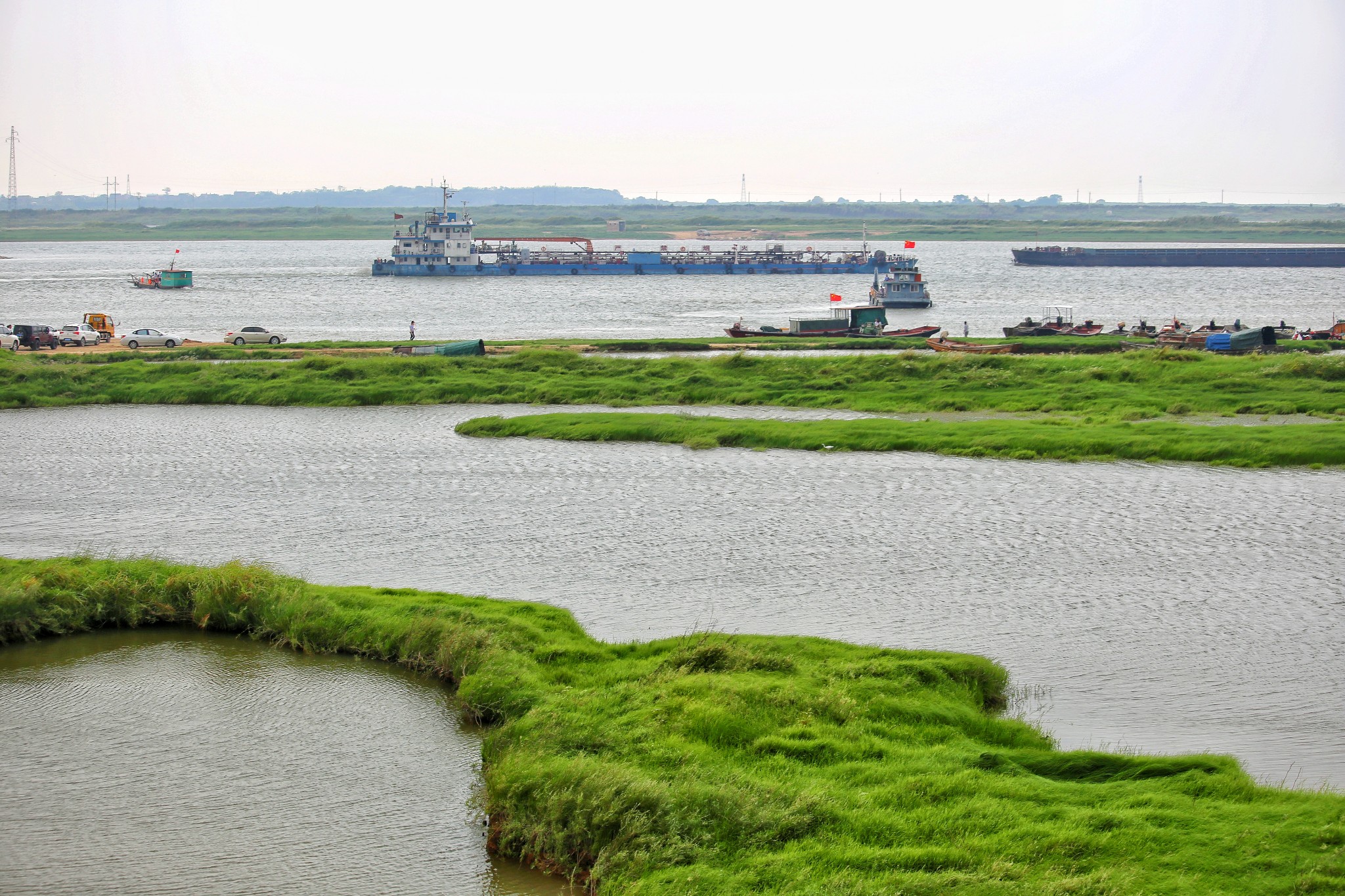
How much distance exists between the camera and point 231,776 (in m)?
14.2

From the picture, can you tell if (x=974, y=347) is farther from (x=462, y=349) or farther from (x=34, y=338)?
(x=34, y=338)

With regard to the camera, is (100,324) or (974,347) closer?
(974,347)

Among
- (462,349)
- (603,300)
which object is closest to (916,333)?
(462,349)

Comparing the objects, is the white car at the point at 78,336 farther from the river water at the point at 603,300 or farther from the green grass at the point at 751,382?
the green grass at the point at 751,382

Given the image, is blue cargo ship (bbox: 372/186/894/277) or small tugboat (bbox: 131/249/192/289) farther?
blue cargo ship (bbox: 372/186/894/277)

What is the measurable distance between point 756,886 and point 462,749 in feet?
18.4

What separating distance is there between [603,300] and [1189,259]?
91873 mm

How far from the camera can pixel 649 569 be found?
71.6 ft

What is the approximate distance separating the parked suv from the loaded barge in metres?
131

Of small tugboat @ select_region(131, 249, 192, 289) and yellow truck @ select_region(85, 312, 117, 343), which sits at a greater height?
small tugboat @ select_region(131, 249, 192, 289)

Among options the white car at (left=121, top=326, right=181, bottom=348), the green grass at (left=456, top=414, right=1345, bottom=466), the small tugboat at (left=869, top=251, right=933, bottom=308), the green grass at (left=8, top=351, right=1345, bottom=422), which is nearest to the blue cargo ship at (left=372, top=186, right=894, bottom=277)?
the small tugboat at (left=869, top=251, right=933, bottom=308)

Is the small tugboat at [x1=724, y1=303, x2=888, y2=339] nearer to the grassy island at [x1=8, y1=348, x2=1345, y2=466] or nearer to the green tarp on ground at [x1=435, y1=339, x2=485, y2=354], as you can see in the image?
the grassy island at [x1=8, y1=348, x2=1345, y2=466]

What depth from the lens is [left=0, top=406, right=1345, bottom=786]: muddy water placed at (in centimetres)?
1658

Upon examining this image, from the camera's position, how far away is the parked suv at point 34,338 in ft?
191
